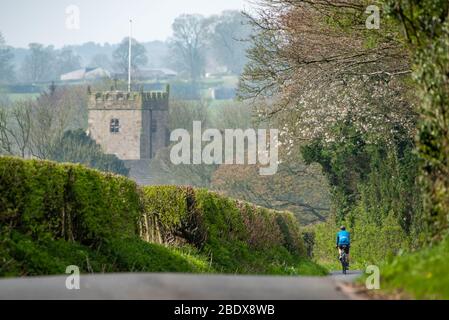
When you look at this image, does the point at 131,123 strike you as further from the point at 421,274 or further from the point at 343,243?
the point at 421,274

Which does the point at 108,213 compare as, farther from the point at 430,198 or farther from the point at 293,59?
the point at 293,59

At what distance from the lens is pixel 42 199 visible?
2069 cm

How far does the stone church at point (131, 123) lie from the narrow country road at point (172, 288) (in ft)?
428

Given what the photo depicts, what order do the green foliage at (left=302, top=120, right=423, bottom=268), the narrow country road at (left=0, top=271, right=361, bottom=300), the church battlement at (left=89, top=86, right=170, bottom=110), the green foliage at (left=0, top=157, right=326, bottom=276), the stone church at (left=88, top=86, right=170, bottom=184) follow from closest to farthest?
1. the narrow country road at (left=0, top=271, right=361, bottom=300)
2. the green foliage at (left=0, top=157, right=326, bottom=276)
3. the green foliage at (left=302, top=120, right=423, bottom=268)
4. the church battlement at (left=89, top=86, right=170, bottom=110)
5. the stone church at (left=88, top=86, right=170, bottom=184)

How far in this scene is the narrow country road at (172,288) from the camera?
520 inches

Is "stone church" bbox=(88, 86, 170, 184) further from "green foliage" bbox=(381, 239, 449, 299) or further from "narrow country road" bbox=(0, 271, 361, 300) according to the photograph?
"narrow country road" bbox=(0, 271, 361, 300)

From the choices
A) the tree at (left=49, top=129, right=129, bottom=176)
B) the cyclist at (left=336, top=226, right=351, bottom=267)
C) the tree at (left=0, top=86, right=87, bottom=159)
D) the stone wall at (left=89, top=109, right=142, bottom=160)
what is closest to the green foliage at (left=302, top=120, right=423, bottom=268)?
the cyclist at (left=336, top=226, right=351, bottom=267)

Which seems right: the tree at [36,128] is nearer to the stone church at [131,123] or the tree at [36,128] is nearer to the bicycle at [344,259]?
the stone church at [131,123]

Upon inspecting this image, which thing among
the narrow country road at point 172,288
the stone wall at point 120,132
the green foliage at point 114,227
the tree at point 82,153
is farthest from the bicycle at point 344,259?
the stone wall at point 120,132

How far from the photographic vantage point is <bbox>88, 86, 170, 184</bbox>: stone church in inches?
5787

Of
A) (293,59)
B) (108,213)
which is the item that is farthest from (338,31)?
(108,213)

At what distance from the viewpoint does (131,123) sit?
15038cm

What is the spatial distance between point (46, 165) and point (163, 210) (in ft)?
27.8

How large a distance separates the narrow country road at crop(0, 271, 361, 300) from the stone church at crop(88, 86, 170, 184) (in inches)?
5134
